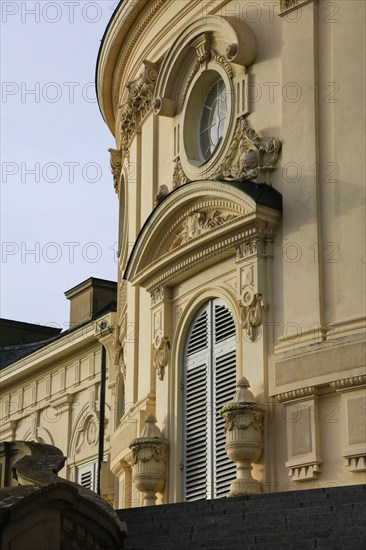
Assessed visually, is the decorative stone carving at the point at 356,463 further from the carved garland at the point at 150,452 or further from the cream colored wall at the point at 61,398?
the cream colored wall at the point at 61,398

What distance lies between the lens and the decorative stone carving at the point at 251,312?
2394 cm

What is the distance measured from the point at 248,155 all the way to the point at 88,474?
572 inches

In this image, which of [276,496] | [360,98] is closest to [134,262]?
[360,98]

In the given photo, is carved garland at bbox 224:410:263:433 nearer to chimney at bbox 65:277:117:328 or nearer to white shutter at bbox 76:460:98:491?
white shutter at bbox 76:460:98:491

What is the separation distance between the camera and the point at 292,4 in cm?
2489

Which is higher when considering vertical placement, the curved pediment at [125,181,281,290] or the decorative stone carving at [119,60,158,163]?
the decorative stone carving at [119,60,158,163]

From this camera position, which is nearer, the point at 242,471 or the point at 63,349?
the point at 242,471

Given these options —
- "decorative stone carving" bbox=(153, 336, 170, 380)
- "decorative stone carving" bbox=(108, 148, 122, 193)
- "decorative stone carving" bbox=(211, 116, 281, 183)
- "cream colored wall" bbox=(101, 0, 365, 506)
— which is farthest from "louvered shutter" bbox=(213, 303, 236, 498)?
"decorative stone carving" bbox=(108, 148, 122, 193)

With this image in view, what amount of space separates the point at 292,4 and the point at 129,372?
8.02 meters

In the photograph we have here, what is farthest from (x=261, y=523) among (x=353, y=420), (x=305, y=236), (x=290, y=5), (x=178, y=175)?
Result: (x=178, y=175)

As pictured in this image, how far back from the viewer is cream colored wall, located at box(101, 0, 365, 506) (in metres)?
22.8

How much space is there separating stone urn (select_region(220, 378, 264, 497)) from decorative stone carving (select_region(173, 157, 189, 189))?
5.31 m

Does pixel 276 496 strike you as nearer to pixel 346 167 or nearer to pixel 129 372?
pixel 346 167

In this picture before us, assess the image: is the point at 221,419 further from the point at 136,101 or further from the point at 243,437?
the point at 136,101
